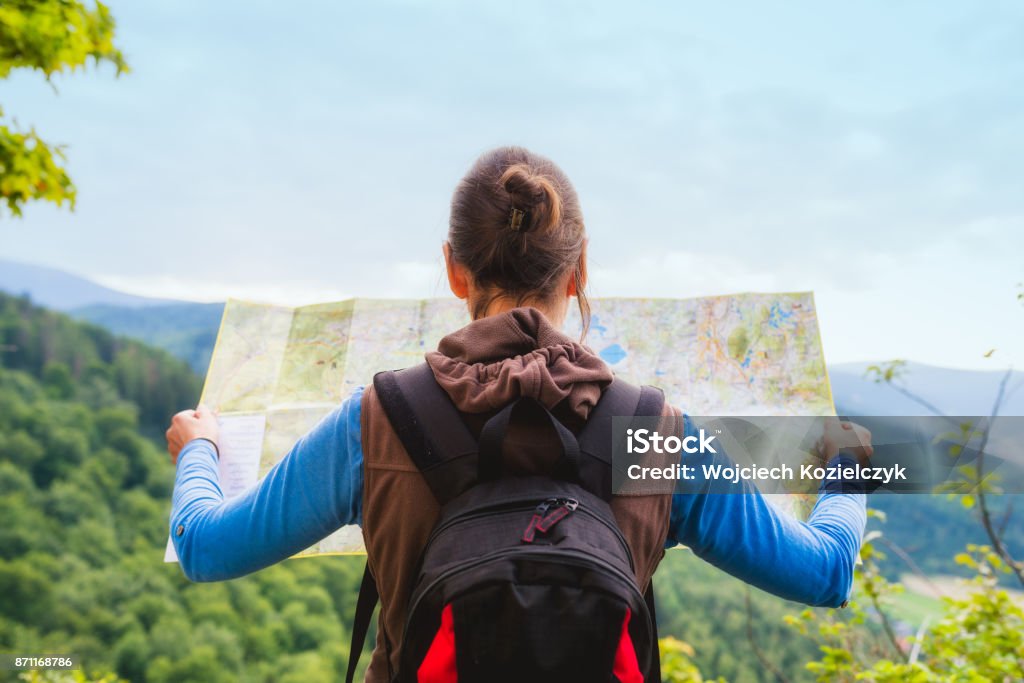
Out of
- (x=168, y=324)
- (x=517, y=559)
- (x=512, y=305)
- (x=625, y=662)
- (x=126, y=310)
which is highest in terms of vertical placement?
(x=126, y=310)

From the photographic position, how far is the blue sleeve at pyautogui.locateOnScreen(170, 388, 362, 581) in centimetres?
96

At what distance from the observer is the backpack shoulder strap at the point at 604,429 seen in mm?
909

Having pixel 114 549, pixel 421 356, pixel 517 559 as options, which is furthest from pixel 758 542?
pixel 114 549

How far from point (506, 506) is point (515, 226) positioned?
15.2 inches

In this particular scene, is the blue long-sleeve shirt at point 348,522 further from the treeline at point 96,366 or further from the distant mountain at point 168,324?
the treeline at point 96,366

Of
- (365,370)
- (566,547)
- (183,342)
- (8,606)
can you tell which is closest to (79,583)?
(8,606)

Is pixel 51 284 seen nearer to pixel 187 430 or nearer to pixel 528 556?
pixel 187 430

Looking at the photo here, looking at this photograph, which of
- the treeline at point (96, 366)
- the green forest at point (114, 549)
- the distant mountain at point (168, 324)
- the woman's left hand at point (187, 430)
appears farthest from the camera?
the treeline at point (96, 366)

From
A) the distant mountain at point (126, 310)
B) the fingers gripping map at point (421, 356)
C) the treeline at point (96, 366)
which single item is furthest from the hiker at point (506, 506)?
the treeline at point (96, 366)

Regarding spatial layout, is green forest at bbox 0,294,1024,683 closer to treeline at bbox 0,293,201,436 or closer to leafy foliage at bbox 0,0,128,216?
treeline at bbox 0,293,201,436

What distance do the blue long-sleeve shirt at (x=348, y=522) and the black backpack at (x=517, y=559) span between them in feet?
0.37

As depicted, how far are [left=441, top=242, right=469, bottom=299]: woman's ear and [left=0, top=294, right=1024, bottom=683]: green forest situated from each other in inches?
525

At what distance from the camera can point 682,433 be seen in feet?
3.15

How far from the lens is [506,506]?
2.88 feet
